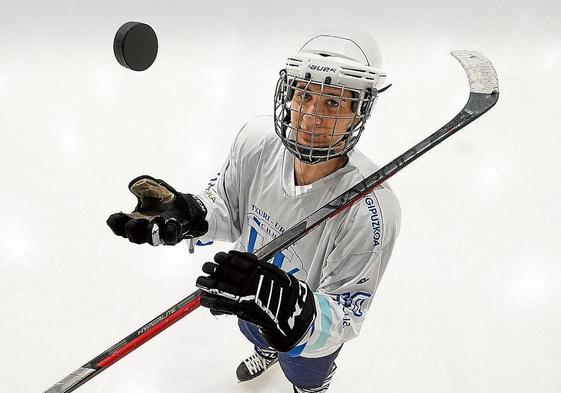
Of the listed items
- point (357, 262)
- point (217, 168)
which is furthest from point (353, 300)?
point (217, 168)

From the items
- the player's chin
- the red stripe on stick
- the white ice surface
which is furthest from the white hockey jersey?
the white ice surface

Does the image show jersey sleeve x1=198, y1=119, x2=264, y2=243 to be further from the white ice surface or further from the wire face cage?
the white ice surface

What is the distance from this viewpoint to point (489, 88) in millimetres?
1409

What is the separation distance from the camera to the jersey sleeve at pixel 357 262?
1.09 m

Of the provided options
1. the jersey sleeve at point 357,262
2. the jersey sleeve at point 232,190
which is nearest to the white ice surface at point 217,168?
the jersey sleeve at point 232,190

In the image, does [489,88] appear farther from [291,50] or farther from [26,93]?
[26,93]

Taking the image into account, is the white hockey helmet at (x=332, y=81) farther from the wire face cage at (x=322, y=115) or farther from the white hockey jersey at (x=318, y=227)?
the white hockey jersey at (x=318, y=227)

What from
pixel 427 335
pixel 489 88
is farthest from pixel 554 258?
pixel 489 88

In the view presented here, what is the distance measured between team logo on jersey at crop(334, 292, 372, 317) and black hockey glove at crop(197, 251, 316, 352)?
6.1 inches

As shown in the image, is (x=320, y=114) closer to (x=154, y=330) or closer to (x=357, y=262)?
(x=357, y=262)

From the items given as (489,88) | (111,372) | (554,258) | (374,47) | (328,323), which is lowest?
(111,372)

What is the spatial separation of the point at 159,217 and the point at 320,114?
40 cm

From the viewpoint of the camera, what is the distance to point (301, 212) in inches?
45.6

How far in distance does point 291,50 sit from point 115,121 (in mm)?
1418
